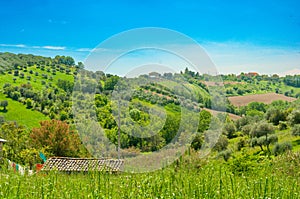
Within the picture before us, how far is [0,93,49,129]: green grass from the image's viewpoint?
259 ft

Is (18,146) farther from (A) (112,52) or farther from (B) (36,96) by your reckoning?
(B) (36,96)

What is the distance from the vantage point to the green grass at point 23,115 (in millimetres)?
78812

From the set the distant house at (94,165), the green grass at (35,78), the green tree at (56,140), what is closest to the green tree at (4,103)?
the green grass at (35,78)

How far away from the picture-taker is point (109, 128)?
14672 millimetres

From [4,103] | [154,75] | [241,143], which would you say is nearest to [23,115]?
[4,103]

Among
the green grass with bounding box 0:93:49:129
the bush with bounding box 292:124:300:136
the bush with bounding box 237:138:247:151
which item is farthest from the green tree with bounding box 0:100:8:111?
the bush with bounding box 292:124:300:136

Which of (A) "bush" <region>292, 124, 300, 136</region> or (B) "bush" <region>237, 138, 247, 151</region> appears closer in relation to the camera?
(A) "bush" <region>292, 124, 300, 136</region>

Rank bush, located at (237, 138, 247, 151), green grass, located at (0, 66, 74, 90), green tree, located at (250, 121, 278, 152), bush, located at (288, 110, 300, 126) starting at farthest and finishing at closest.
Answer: green grass, located at (0, 66, 74, 90) < bush, located at (288, 110, 300, 126) < bush, located at (237, 138, 247, 151) < green tree, located at (250, 121, 278, 152)

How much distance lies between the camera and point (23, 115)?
3260 inches

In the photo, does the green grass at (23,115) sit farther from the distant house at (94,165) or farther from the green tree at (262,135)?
the distant house at (94,165)

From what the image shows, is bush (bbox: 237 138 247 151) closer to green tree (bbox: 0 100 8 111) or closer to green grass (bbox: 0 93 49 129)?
green grass (bbox: 0 93 49 129)

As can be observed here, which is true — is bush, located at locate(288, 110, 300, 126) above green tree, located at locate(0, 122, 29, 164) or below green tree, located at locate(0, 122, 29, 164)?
above

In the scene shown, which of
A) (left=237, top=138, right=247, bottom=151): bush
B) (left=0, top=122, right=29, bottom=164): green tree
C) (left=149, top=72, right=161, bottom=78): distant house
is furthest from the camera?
(left=237, top=138, right=247, bottom=151): bush

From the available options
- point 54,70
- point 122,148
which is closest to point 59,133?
point 122,148
